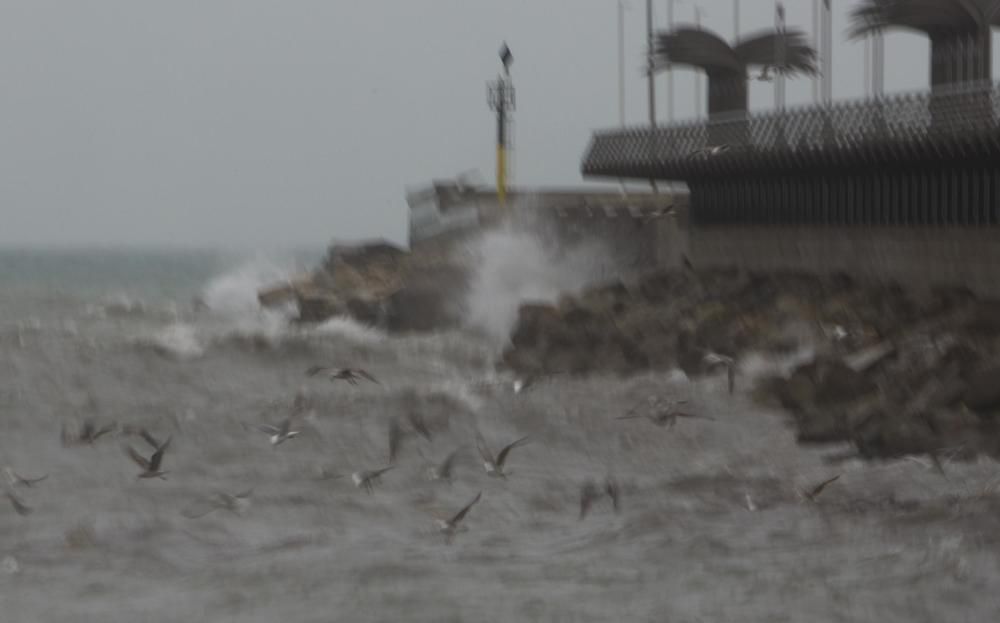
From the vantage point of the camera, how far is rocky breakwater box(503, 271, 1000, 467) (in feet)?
50.5

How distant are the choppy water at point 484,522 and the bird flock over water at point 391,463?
0.11 metres

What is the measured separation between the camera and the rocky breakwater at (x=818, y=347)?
15.4m

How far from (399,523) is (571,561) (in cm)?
171

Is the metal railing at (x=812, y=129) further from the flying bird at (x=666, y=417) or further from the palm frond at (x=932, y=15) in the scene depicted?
the flying bird at (x=666, y=417)

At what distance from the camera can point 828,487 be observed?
42.8 ft

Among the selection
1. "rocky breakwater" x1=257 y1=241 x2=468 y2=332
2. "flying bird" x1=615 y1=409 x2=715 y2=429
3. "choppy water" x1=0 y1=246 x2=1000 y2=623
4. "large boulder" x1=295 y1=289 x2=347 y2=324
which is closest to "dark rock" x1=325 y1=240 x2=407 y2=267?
"rocky breakwater" x1=257 y1=241 x2=468 y2=332

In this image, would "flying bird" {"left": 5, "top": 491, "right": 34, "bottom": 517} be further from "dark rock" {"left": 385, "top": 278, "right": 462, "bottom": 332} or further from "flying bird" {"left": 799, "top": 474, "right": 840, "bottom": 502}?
"dark rock" {"left": 385, "top": 278, "right": 462, "bottom": 332}

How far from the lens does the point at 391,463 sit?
14.7 meters

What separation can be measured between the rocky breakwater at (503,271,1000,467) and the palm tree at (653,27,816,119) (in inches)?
248

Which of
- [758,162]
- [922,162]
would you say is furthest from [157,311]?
[922,162]

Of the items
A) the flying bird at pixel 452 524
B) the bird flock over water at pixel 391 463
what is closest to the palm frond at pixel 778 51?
the bird flock over water at pixel 391 463

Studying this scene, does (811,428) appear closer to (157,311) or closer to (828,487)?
(828,487)

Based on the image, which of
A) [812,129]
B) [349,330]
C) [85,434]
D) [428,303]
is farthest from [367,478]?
[428,303]

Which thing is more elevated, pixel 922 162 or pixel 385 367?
pixel 922 162
